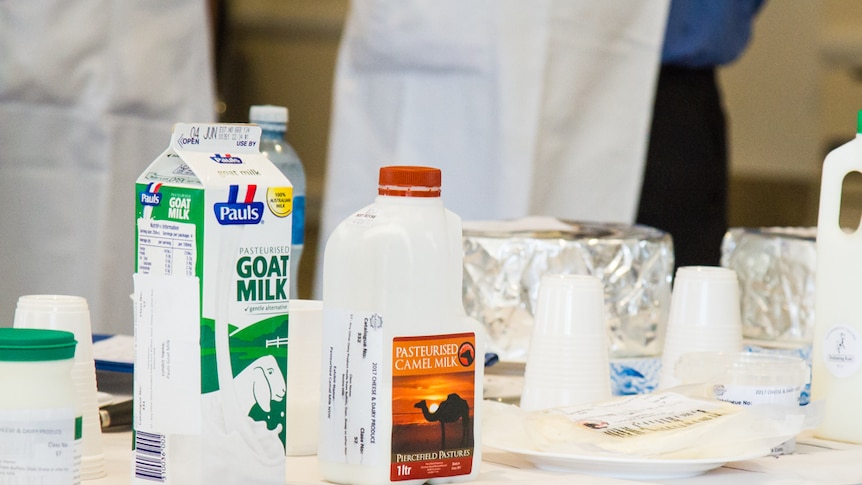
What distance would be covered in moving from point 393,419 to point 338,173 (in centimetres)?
146

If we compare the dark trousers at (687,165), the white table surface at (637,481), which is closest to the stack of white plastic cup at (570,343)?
the white table surface at (637,481)

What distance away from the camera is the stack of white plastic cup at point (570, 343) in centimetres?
87

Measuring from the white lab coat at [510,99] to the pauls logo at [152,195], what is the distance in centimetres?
133

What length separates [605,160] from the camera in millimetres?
2027

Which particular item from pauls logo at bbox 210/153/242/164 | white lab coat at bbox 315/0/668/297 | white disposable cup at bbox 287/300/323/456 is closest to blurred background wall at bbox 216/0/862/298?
white lab coat at bbox 315/0/668/297

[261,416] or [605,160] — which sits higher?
[605,160]

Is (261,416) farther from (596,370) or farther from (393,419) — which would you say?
(596,370)

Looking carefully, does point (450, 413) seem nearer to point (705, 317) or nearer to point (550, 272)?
point (705, 317)

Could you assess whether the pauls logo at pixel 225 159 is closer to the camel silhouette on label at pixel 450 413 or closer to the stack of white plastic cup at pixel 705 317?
the camel silhouette on label at pixel 450 413

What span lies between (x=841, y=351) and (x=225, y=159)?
49 cm

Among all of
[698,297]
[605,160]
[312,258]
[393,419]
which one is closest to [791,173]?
[312,258]

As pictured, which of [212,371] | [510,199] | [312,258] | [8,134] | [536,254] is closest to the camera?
[212,371]

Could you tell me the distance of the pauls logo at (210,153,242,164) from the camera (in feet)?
2.18

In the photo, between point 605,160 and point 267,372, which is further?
point 605,160
